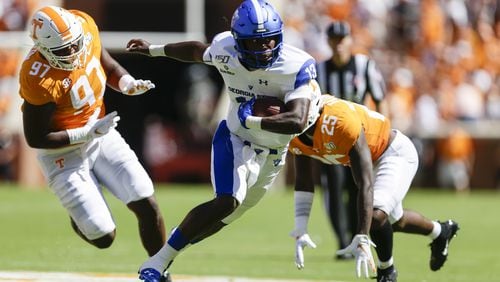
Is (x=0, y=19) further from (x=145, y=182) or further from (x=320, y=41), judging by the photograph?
(x=145, y=182)

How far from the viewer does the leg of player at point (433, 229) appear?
7.92 meters

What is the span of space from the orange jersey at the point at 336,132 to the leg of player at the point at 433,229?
62cm

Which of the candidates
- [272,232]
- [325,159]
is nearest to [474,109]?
[272,232]

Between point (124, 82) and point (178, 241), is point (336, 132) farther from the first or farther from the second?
point (124, 82)

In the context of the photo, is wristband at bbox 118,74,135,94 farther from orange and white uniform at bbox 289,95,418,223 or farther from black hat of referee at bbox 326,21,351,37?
black hat of referee at bbox 326,21,351,37

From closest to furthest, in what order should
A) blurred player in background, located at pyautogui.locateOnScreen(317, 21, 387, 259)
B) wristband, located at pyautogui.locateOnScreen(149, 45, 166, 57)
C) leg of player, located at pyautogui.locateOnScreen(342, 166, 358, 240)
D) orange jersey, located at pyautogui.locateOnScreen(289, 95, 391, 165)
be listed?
orange jersey, located at pyautogui.locateOnScreen(289, 95, 391, 165) < wristband, located at pyautogui.locateOnScreen(149, 45, 166, 57) < leg of player, located at pyautogui.locateOnScreen(342, 166, 358, 240) < blurred player in background, located at pyautogui.locateOnScreen(317, 21, 387, 259)

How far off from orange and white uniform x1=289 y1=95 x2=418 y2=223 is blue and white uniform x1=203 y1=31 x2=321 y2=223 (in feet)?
0.46

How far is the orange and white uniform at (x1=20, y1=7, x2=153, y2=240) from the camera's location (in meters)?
7.61

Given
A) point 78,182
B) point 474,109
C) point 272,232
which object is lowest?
point 474,109

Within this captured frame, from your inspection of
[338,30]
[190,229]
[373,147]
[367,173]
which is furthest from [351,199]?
[190,229]

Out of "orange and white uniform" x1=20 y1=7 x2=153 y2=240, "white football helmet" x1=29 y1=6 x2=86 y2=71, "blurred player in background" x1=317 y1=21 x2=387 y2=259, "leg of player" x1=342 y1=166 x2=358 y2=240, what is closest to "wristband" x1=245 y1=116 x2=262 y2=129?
"orange and white uniform" x1=20 y1=7 x2=153 y2=240

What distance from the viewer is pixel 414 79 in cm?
2039

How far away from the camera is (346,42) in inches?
389

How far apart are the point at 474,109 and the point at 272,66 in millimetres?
13161
